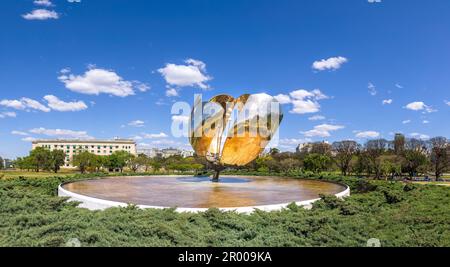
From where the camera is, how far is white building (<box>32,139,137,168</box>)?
4336 inches

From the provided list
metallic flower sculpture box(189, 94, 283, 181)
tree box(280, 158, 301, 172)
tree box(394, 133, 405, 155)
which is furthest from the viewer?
tree box(394, 133, 405, 155)

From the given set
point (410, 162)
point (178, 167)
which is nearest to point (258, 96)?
point (178, 167)

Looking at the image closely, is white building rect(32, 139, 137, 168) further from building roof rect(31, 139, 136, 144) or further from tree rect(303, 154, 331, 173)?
tree rect(303, 154, 331, 173)

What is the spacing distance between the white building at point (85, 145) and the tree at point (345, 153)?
69.9 meters

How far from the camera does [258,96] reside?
2145cm

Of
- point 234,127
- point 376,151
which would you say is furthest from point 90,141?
point 234,127

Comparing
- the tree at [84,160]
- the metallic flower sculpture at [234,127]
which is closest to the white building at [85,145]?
the tree at [84,160]

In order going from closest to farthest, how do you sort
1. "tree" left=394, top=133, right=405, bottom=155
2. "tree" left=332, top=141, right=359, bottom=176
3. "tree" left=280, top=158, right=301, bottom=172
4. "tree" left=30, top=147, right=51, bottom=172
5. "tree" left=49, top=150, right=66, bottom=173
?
"tree" left=280, top=158, right=301, bottom=172, "tree" left=332, top=141, right=359, bottom=176, "tree" left=394, top=133, right=405, bottom=155, "tree" left=30, top=147, right=51, bottom=172, "tree" left=49, top=150, right=66, bottom=173

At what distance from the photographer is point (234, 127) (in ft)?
70.3

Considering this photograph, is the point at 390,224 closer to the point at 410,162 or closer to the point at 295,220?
the point at 295,220

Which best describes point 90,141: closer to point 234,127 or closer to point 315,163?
point 315,163

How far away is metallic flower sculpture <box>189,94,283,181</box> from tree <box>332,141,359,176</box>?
3656cm

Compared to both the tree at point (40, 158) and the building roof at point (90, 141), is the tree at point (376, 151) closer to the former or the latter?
the tree at point (40, 158)

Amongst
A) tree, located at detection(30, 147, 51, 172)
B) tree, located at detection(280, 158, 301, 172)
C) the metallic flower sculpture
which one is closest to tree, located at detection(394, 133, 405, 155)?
tree, located at detection(280, 158, 301, 172)
